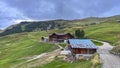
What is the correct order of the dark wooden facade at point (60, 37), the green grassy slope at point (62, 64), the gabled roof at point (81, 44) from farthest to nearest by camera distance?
the dark wooden facade at point (60, 37)
the gabled roof at point (81, 44)
the green grassy slope at point (62, 64)

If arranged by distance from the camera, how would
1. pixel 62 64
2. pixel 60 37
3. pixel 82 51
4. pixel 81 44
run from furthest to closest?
pixel 60 37
pixel 81 44
pixel 82 51
pixel 62 64

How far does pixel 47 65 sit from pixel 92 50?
69.9 ft

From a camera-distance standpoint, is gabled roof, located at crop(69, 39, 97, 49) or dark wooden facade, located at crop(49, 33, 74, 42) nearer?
gabled roof, located at crop(69, 39, 97, 49)

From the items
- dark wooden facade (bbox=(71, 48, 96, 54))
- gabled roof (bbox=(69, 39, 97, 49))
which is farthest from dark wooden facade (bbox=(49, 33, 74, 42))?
dark wooden facade (bbox=(71, 48, 96, 54))

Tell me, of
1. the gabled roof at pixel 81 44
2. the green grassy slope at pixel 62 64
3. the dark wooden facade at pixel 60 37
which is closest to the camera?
the green grassy slope at pixel 62 64

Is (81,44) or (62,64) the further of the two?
(81,44)

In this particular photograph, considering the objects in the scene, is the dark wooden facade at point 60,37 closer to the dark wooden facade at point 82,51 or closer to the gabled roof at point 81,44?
the gabled roof at point 81,44

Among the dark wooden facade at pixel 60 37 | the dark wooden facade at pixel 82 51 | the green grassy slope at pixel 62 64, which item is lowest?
the green grassy slope at pixel 62 64

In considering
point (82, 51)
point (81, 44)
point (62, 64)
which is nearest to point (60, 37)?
point (81, 44)

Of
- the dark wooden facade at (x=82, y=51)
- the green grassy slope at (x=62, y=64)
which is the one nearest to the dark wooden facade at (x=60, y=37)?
the dark wooden facade at (x=82, y=51)

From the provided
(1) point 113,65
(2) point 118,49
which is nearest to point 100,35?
(2) point 118,49

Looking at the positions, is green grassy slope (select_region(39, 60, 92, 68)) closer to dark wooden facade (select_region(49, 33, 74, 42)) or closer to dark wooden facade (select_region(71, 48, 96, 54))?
dark wooden facade (select_region(71, 48, 96, 54))

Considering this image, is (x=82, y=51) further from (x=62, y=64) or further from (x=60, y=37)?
(x=60, y=37)

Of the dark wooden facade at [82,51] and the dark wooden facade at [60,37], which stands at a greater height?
the dark wooden facade at [60,37]
